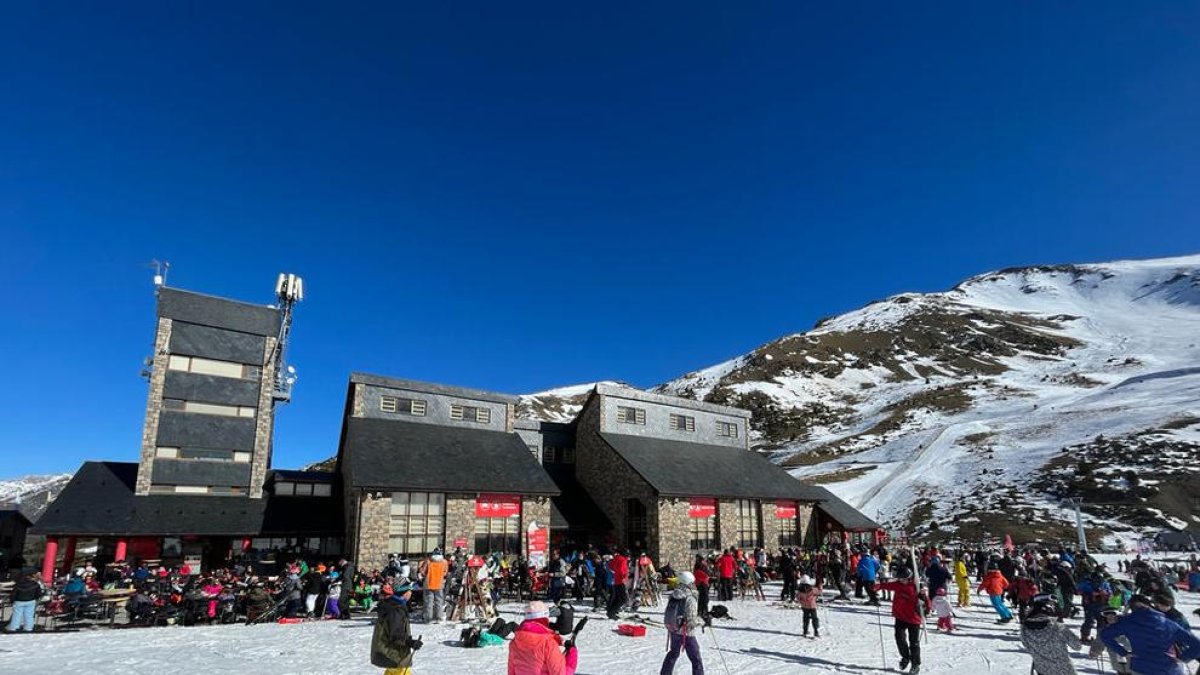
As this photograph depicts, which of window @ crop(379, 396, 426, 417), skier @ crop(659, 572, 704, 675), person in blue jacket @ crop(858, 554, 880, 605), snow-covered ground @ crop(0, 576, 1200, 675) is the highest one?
window @ crop(379, 396, 426, 417)

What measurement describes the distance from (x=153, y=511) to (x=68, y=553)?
2765mm

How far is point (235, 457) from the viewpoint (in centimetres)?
2833

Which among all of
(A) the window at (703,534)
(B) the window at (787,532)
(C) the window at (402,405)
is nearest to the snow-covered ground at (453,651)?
(A) the window at (703,534)

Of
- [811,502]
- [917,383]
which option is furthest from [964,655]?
[917,383]

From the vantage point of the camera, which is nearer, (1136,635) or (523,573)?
(1136,635)

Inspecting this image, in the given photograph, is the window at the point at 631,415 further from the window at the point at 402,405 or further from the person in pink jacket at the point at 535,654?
the person in pink jacket at the point at 535,654

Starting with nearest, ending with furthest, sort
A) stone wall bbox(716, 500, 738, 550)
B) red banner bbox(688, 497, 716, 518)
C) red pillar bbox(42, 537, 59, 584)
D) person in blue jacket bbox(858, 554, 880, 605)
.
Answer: person in blue jacket bbox(858, 554, 880, 605) → red pillar bbox(42, 537, 59, 584) → red banner bbox(688, 497, 716, 518) → stone wall bbox(716, 500, 738, 550)

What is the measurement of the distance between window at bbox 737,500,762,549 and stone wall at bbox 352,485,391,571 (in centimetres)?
1689

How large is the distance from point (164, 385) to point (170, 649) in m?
19.1

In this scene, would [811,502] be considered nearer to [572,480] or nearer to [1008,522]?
[572,480]

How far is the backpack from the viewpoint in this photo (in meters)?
9.14

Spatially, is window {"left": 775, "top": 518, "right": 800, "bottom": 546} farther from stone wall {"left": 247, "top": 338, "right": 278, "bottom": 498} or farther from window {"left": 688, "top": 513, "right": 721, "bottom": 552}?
stone wall {"left": 247, "top": 338, "right": 278, "bottom": 498}

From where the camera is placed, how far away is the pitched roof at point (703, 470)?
29422mm

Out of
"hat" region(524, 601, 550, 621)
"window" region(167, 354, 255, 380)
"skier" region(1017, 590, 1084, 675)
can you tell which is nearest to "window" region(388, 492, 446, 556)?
"window" region(167, 354, 255, 380)
